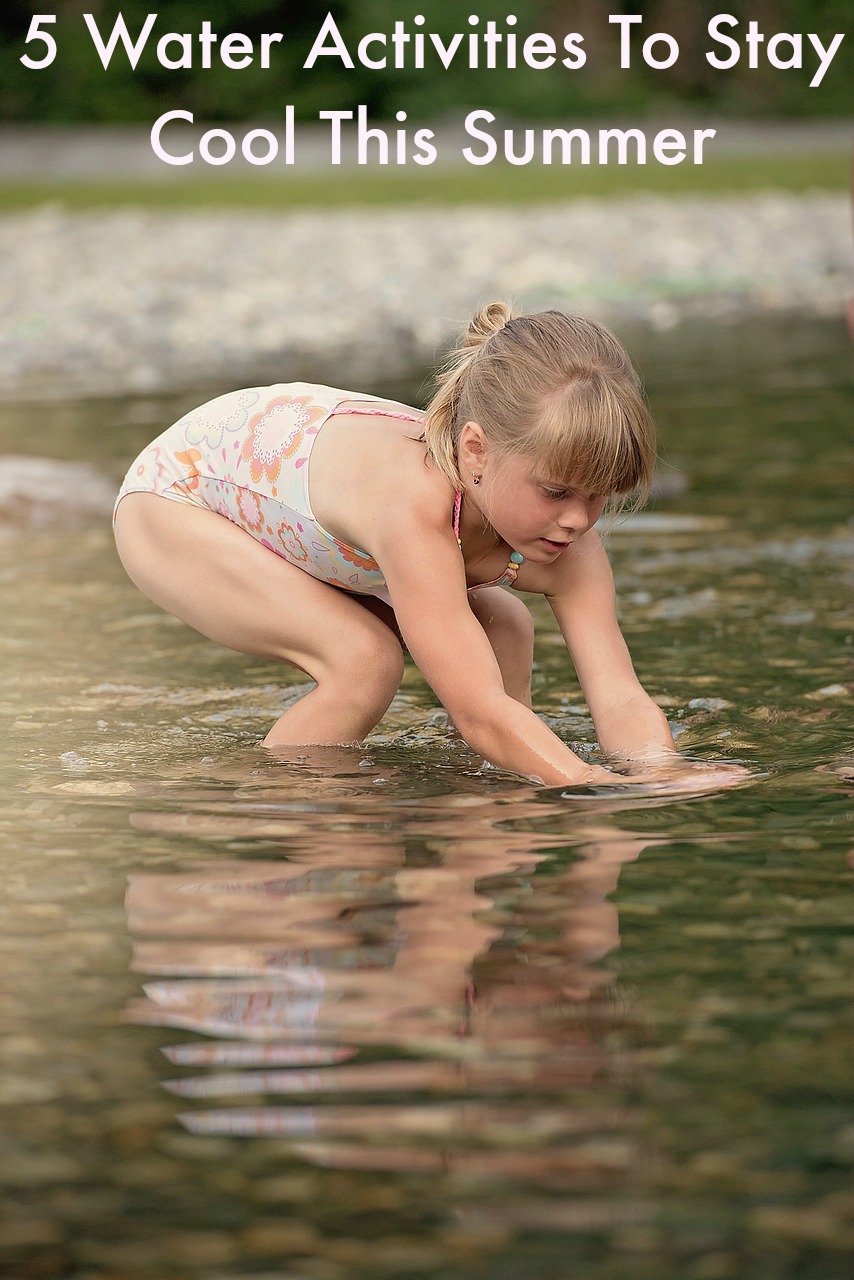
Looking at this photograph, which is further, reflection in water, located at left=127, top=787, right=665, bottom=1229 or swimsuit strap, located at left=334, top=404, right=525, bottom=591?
swimsuit strap, located at left=334, top=404, right=525, bottom=591

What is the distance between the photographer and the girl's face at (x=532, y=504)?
10.3ft

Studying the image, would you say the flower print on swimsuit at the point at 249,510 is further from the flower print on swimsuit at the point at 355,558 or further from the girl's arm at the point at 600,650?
the girl's arm at the point at 600,650

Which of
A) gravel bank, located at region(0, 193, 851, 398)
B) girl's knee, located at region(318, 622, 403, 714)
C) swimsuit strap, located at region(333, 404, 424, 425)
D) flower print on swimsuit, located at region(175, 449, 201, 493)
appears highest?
gravel bank, located at region(0, 193, 851, 398)

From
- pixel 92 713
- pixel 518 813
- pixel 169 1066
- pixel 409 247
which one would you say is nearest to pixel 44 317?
pixel 409 247

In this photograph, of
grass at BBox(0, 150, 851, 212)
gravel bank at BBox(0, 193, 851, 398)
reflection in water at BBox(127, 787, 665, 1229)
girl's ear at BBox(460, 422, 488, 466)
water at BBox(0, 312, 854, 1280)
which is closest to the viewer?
water at BBox(0, 312, 854, 1280)

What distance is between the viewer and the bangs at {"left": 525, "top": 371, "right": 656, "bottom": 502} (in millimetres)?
3084

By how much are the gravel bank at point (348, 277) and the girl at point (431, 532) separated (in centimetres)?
639

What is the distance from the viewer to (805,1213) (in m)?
1.85

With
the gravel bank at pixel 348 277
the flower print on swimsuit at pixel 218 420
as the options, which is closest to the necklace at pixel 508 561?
the flower print on swimsuit at pixel 218 420

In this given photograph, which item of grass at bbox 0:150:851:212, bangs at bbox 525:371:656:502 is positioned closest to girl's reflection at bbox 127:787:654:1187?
bangs at bbox 525:371:656:502

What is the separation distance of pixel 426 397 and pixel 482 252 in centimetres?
604

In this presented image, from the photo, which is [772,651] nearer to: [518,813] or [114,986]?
[518,813]

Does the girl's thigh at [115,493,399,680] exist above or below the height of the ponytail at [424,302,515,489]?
below

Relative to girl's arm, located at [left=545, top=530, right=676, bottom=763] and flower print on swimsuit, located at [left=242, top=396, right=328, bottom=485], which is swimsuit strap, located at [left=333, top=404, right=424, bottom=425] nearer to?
flower print on swimsuit, located at [left=242, top=396, right=328, bottom=485]
